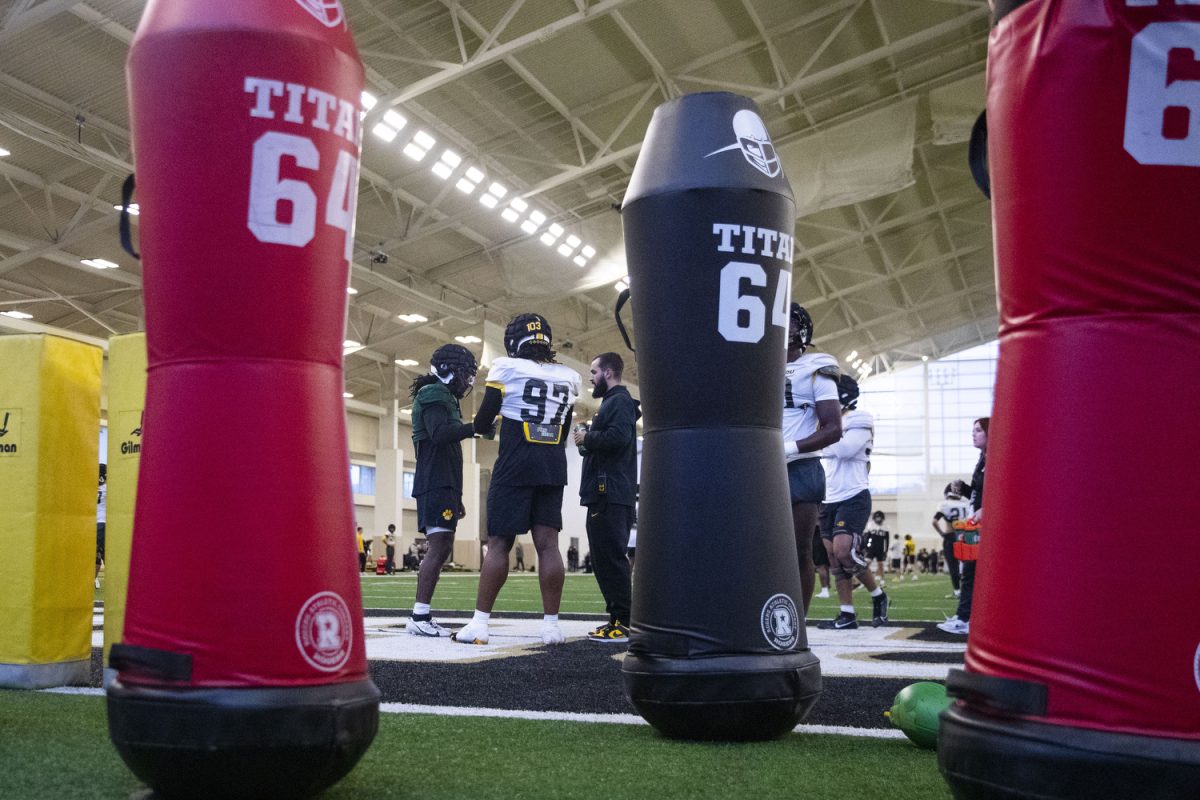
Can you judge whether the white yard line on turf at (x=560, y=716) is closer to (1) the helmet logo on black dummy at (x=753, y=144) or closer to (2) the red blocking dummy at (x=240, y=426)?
(2) the red blocking dummy at (x=240, y=426)

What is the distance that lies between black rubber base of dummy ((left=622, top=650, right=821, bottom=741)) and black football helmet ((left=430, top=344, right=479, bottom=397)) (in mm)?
3843

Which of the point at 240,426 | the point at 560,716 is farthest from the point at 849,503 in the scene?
the point at 240,426

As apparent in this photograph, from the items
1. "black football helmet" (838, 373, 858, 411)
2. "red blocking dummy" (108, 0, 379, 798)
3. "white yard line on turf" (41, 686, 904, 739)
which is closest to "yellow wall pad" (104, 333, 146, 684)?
"white yard line on turf" (41, 686, 904, 739)

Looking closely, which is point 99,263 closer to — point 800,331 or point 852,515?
point 852,515

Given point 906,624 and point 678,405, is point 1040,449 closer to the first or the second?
point 678,405

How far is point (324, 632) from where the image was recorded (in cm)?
221

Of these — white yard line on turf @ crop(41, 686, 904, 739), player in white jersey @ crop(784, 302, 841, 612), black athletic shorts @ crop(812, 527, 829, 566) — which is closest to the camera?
white yard line on turf @ crop(41, 686, 904, 739)

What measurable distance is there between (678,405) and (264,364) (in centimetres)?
127

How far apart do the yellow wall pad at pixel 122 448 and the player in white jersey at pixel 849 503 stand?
16.5 feet

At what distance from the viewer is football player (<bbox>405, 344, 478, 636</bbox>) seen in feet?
21.9

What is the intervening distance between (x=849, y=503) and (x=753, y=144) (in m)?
5.30

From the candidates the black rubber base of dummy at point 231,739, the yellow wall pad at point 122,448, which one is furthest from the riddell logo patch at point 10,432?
the black rubber base of dummy at point 231,739

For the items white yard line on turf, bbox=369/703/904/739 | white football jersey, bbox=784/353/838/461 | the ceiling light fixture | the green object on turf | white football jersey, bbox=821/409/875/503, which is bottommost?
white yard line on turf, bbox=369/703/904/739

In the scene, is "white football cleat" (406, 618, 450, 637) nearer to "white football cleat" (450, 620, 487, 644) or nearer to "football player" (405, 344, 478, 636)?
"football player" (405, 344, 478, 636)
